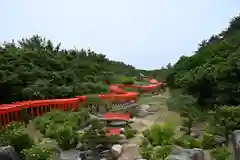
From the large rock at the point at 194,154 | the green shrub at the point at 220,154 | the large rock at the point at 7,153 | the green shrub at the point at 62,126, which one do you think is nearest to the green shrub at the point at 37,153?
the large rock at the point at 7,153

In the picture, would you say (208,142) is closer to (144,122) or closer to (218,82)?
(218,82)

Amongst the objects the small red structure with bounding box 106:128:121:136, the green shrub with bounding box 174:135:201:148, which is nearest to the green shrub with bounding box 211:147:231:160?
the green shrub with bounding box 174:135:201:148

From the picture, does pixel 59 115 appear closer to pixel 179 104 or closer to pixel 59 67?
pixel 179 104

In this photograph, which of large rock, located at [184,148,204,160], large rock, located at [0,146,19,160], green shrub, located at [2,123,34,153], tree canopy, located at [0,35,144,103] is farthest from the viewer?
tree canopy, located at [0,35,144,103]

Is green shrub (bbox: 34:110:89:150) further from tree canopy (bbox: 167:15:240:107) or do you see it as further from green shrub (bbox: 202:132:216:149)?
tree canopy (bbox: 167:15:240:107)

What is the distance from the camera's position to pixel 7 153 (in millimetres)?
6363

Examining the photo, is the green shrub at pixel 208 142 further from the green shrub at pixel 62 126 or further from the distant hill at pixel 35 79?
the distant hill at pixel 35 79

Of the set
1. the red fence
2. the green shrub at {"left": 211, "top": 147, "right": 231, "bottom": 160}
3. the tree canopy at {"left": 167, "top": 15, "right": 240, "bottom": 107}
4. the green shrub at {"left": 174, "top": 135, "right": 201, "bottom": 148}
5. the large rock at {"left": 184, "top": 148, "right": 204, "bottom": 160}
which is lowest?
the green shrub at {"left": 211, "top": 147, "right": 231, "bottom": 160}

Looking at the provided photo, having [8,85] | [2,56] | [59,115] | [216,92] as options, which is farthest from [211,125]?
[2,56]

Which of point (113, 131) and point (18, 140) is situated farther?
point (113, 131)

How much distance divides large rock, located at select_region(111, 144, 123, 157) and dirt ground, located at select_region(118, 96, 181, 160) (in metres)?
0.09

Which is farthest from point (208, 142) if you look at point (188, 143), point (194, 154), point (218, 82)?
point (218, 82)

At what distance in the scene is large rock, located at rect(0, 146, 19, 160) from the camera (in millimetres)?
6281

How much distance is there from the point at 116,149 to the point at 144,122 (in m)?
3.64
